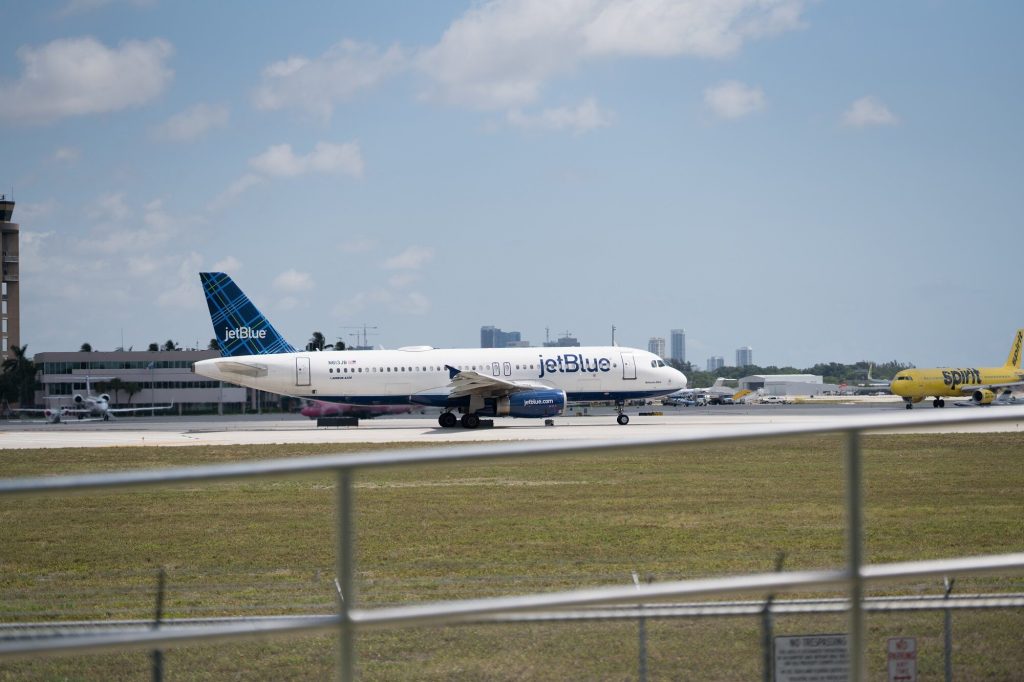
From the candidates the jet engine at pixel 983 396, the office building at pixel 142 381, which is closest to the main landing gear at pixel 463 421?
the jet engine at pixel 983 396

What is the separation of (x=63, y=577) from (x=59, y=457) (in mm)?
32729

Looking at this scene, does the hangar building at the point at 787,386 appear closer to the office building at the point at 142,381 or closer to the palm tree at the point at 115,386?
the office building at the point at 142,381

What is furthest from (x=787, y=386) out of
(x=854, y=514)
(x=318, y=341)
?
(x=854, y=514)

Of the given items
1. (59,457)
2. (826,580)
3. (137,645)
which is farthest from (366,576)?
(59,457)

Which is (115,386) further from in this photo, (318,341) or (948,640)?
(948,640)

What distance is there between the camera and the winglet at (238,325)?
5006cm

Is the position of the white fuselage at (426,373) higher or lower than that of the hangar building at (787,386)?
higher

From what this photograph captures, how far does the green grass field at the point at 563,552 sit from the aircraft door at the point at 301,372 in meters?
43.6

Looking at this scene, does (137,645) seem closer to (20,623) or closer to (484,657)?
(20,623)

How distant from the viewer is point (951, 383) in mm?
69125

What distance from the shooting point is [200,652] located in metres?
3.92

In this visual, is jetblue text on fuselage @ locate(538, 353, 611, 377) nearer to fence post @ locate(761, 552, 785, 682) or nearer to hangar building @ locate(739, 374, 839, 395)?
fence post @ locate(761, 552, 785, 682)

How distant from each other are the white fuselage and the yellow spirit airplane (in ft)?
90.0

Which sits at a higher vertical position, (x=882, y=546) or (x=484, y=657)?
(x=882, y=546)
